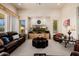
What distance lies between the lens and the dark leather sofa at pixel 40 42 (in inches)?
281

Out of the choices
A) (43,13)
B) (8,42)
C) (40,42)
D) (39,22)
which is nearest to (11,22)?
(39,22)

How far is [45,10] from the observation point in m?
8.02

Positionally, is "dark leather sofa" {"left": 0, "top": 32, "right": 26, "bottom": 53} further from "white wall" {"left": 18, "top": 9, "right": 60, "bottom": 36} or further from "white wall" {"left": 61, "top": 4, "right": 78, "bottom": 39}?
"white wall" {"left": 61, "top": 4, "right": 78, "bottom": 39}

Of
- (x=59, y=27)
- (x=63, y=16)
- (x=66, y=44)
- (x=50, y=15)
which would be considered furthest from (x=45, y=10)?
(x=66, y=44)

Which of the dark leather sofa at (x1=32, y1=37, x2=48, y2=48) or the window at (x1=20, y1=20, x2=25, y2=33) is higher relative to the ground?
the window at (x1=20, y1=20, x2=25, y2=33)

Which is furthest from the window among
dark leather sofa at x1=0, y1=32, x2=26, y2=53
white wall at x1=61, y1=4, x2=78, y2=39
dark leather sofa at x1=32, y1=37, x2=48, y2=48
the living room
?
white wall at x1=61, y1=4, x2=78, y2=39

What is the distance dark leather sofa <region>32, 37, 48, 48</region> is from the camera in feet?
23.4

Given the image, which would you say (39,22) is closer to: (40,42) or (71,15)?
(40,42)

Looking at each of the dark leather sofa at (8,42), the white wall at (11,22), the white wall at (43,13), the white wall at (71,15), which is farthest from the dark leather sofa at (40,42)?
the white wall at (11,22)

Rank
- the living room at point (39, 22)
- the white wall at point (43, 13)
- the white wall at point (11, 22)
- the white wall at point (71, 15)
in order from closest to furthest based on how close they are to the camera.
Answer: the white wall at point (71, 15) → the living room at point (39, 22) → the white wall at point (43, 13) → the white wall at point (11, 22)

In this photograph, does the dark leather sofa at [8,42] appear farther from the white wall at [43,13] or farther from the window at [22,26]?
the white wall at [43,13]

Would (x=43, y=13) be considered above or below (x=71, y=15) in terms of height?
above

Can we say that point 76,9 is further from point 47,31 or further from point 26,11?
point 26,11

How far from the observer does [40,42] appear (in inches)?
286
